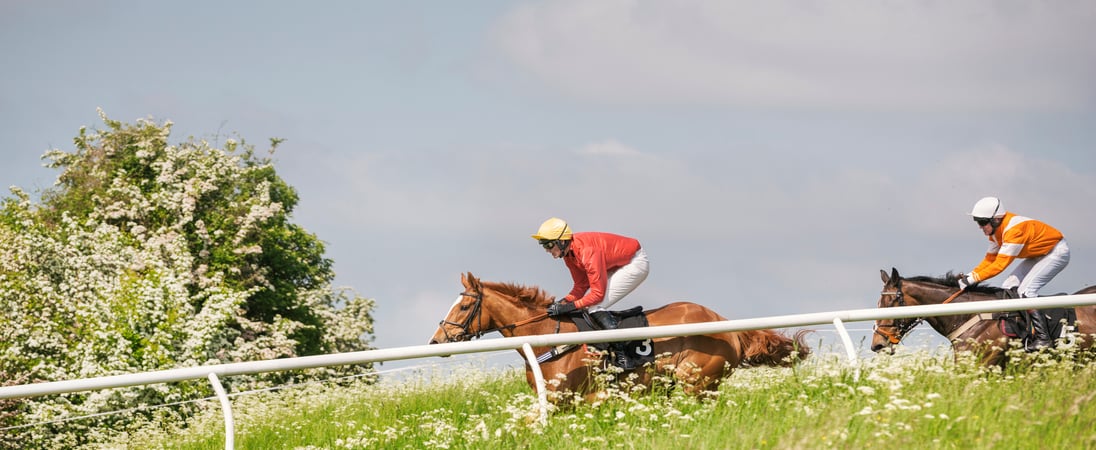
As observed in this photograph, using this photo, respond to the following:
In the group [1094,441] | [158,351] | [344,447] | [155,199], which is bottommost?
[1094,441]

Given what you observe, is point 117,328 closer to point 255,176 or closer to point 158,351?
point 158,351

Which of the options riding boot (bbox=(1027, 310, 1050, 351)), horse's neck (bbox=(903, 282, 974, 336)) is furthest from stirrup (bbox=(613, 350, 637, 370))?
riding boot (bbox=(1027, 310, 1050, 351))

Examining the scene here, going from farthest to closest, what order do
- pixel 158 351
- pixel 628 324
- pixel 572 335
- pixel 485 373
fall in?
pixel 158 351 → pixel 485 373 → pixel 628 324 → pixel 572 335

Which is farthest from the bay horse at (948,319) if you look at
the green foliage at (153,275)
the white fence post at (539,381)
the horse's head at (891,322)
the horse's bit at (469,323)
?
the green foliage at (153,275)

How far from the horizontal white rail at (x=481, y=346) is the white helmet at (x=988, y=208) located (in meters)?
3.78

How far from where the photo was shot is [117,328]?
26031 mm

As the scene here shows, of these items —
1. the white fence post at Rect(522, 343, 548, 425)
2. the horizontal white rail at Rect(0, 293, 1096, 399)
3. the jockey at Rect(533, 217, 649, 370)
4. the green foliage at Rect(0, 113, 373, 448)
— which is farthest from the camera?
the green foliage at Rect(0, 113, 373, 448)

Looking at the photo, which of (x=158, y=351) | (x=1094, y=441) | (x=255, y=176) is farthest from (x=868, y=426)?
(x=255, y=176)

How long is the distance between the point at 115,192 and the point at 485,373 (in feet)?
79.3

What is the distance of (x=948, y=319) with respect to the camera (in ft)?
40.9

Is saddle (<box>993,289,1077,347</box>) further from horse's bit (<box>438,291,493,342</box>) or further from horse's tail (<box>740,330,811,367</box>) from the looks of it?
horse's bit (<box>438,291,493,342</box>)

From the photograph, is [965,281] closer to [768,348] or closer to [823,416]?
[768,348]

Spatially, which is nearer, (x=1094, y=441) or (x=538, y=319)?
(x=1094, y=441)

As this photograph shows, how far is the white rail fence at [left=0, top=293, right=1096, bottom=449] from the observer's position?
7918 mm
